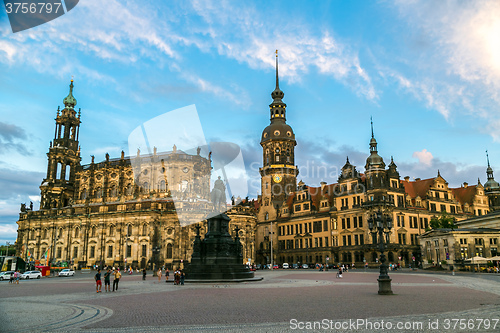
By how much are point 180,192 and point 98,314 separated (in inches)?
2842

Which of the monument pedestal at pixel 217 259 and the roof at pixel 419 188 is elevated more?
the roof at pixel 419 188

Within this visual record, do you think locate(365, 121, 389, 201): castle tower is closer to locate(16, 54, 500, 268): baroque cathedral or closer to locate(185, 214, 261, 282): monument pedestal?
locate(16, 54, 500, 268): baroque cathedral

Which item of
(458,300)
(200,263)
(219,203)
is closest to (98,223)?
(219,203)

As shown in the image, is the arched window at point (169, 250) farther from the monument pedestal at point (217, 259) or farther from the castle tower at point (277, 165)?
the monument pedestal at point (217, 259)

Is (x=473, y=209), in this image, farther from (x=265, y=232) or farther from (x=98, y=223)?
(x=98, y=223)

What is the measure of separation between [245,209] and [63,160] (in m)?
51.9

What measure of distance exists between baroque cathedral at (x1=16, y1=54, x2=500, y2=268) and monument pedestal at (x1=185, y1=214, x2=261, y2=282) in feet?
117

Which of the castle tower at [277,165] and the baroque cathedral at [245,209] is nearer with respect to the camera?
the baroque cathedral at [245,209]

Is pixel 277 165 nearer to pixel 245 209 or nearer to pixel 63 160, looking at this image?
pixel 245 209

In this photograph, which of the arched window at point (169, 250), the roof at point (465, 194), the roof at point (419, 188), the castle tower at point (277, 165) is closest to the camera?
the roof at point (419, 188)

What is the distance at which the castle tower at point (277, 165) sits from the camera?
99.8 meters

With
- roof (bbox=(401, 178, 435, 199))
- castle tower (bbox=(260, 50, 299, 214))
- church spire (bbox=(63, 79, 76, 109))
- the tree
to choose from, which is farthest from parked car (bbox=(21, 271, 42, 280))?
roof (bbox=(401, 178, 435, 199))

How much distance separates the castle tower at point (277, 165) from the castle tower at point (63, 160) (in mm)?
49473

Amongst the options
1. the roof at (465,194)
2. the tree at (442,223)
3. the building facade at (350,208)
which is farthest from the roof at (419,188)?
the roof at (465,194)
